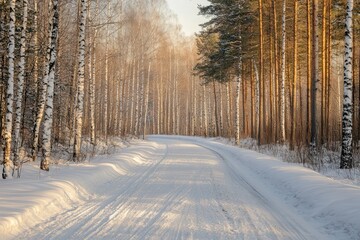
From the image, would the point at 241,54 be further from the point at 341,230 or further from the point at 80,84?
the point at 341,230

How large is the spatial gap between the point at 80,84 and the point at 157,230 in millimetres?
8831

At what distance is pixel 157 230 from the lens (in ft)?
17.1

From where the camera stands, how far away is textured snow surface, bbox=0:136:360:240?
5152 mm

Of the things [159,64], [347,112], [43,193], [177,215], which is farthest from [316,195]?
[159,64]

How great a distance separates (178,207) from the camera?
6711mm

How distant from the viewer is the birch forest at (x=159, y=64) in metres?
11.6

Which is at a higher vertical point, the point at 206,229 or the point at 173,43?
the point at 173,43

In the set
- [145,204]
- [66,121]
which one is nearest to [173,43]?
[66,121]

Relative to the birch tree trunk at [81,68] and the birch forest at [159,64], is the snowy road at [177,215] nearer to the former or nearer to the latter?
the birch forest at [159,64]

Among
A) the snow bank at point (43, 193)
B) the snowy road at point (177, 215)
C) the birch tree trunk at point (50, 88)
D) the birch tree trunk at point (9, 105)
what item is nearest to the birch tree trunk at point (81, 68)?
the birch tree trunk at point (50, 88)

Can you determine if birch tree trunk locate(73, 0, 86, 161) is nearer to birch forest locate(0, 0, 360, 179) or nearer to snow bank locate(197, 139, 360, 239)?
birch forest locate(0, 0, 360, 179)

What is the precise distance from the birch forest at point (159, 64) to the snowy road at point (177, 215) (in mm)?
4194

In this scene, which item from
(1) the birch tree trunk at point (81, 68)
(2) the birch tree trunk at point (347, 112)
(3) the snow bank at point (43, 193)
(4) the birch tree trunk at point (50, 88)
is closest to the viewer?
(3) the snow bank at point (43, 193)

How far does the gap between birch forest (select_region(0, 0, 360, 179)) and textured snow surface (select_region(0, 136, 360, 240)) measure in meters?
2.95
